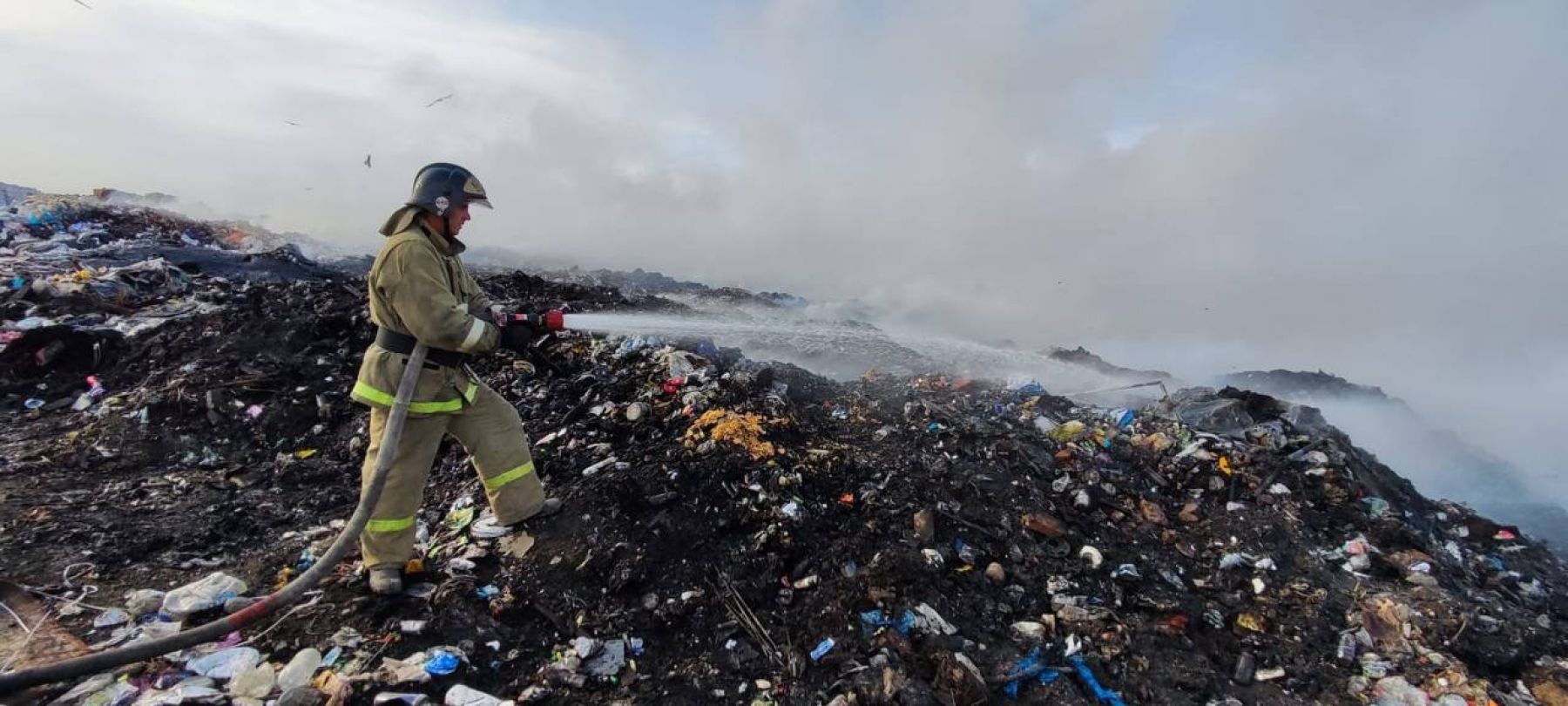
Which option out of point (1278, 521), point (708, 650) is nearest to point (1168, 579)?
point (1278, 521)

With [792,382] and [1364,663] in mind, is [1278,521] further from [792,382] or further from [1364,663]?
[792,382]

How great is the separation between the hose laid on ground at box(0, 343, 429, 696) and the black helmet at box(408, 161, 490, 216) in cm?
68

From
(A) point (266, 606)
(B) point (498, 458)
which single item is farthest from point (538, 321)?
(A) point (266, 606)

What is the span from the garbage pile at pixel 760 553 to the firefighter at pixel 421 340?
1.02 ft

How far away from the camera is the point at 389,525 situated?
3002 millimetres

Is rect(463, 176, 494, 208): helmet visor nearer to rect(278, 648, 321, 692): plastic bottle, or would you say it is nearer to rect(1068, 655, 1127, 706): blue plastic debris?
rect(278, 648, 321, 692): plastic bottle

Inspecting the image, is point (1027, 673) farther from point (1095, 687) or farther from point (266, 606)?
point (266, 606)

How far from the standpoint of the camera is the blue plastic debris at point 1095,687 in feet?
9.29

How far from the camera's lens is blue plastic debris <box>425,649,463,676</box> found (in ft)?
8.23

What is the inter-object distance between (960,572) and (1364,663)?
1.88 metres

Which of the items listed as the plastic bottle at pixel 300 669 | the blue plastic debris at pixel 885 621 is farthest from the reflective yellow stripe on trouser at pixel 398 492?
the blue plastic debris at pixel 885 621

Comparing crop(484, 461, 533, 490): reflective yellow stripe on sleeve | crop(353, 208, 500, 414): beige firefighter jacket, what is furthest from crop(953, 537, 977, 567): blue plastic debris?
crop(353, 208, 500, 414): beige firefighter jacket

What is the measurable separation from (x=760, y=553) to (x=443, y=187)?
7.64ft

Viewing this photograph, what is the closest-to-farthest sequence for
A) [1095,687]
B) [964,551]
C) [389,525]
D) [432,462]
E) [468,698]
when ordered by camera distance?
[468,698] → [1095,687] → [389,525] → [432,462] → [964,551]
